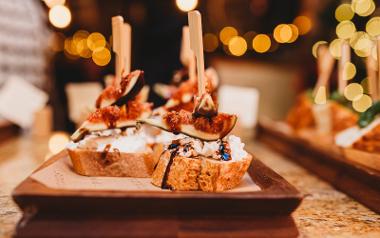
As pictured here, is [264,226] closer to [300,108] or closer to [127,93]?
[127,93]

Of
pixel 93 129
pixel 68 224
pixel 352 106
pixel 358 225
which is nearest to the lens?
pixel 68 224

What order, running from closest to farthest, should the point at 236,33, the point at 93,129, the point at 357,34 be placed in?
the point at 93,129 → the point at 357,34 → the point at 236,33

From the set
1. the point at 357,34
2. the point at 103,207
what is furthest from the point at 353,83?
the point at 103,207

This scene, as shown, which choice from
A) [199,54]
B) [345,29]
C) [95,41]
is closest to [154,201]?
[199,54]

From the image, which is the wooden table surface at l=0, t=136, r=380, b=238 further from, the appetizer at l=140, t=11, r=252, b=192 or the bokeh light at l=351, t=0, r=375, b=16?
the bokeh light at l=351, t=0, r=375, b=16

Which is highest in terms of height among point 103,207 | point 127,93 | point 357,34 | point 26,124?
point 357,34

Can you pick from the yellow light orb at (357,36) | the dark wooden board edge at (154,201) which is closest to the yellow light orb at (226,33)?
the yellow light orb at (357,36)
